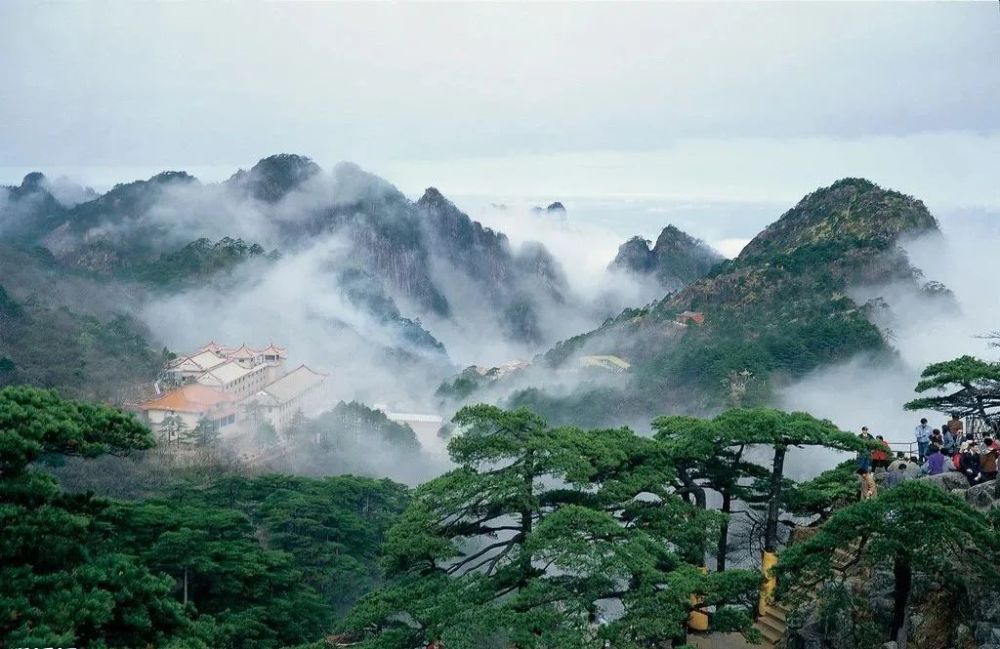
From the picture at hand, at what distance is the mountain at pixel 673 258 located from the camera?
114m

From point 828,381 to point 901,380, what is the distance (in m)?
4.08

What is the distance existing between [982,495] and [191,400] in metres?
50.0

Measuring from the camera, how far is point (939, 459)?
1446 centimetres

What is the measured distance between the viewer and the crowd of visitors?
45.0ft

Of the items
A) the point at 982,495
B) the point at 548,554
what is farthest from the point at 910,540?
the point at 548,554

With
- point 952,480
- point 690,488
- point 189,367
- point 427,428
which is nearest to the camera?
point 952,480

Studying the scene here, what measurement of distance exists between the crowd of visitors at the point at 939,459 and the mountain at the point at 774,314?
33154 mm

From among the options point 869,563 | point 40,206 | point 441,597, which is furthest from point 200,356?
point 40,206

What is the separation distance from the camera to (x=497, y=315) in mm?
132500

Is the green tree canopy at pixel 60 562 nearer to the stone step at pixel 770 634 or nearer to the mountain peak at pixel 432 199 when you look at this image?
the stone step at pixel 770 634

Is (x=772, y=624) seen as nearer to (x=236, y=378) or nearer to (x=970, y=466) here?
(x=970, y=466)

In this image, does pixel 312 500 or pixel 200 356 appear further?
pixel 200 356

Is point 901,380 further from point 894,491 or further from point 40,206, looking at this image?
point 40,206

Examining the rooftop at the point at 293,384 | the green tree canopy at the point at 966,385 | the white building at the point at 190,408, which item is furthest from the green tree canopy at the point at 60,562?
the rooftop at the point at 293,384
